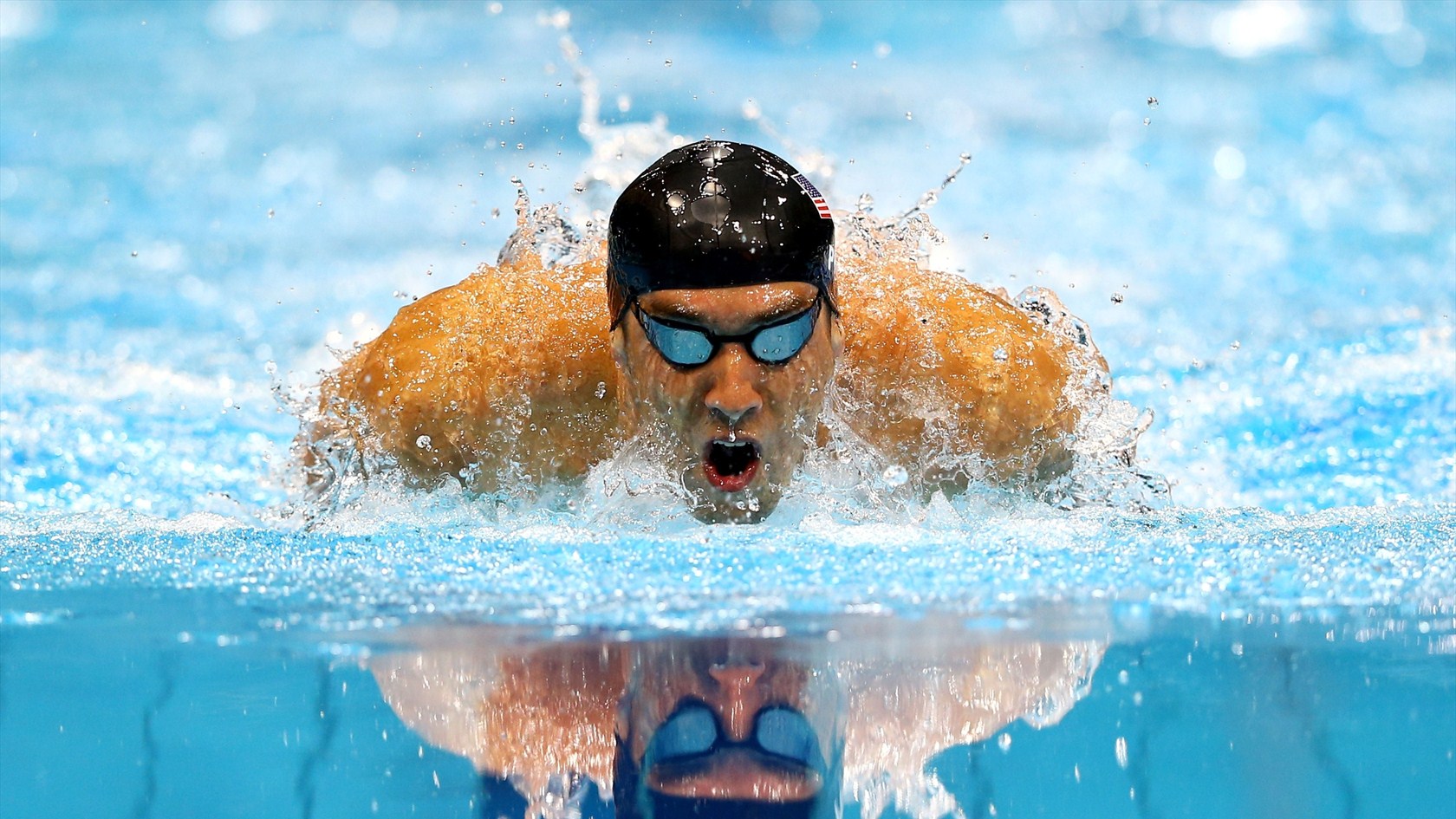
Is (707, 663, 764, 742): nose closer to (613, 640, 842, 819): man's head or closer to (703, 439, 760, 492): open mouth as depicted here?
(613, 640, 842, 819): man's head

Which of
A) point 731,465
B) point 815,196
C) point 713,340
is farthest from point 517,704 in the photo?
point 815,196

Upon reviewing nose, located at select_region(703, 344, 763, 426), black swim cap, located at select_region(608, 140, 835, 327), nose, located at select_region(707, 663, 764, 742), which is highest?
black swim cap, located at select_region(608, 140, 835, 327)

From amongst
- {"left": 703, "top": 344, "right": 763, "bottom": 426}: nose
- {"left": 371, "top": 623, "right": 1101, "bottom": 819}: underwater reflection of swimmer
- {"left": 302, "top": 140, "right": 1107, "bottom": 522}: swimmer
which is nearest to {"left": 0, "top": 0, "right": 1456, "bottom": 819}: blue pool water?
{"left": 371, "top": 623, "right": 1101, "bottom": 819}: underwater reflection of swimmer

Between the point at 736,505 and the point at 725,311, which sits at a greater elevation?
the point at 725,311

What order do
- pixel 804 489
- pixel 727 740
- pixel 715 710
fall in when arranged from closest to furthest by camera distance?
pixel 727 740 < pixel 715 710 < pixel 804 489

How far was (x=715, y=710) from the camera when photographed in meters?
2.37

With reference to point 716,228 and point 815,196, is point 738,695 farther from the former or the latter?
point 815,196

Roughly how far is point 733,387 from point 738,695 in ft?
2.03

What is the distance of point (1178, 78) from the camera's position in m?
9.09

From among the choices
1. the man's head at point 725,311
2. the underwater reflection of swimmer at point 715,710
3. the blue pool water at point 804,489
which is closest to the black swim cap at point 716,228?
the man's head at point 725,311

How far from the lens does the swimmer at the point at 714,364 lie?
2807mm

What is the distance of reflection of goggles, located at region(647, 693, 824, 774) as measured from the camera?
2.23 metres

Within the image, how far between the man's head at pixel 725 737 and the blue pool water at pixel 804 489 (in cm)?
8

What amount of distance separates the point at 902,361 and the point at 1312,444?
2465 millimetres
